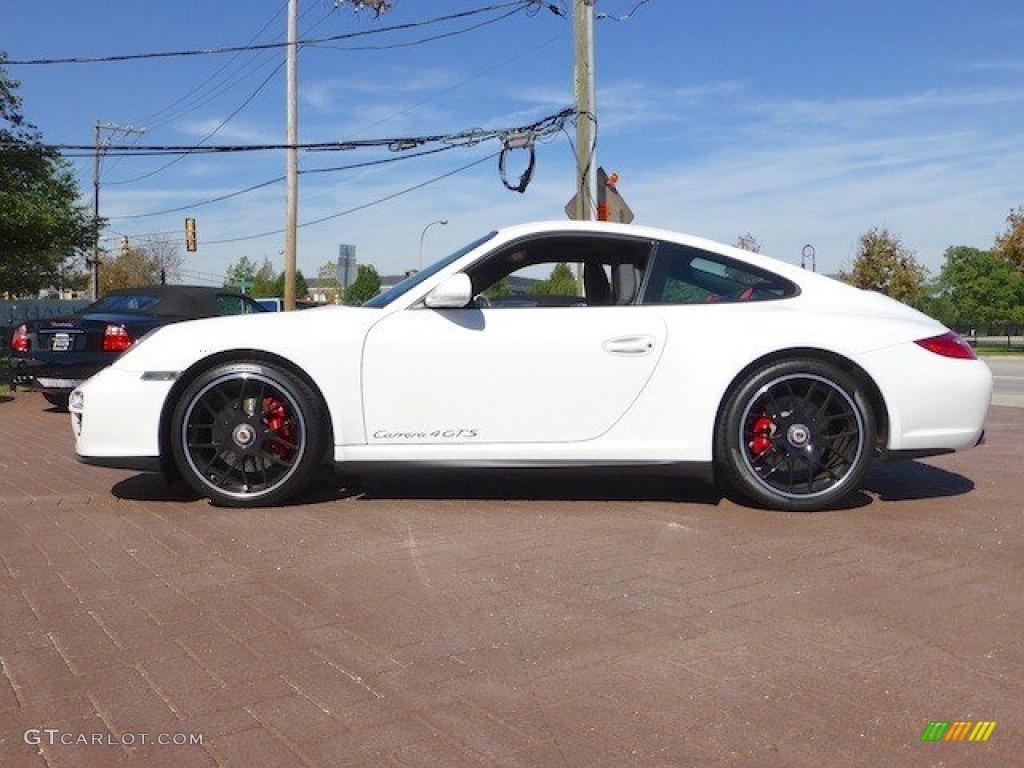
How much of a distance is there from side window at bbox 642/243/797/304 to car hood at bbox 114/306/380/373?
1392 millimetres

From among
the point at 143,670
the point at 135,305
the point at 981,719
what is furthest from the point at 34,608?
the point at 135,305

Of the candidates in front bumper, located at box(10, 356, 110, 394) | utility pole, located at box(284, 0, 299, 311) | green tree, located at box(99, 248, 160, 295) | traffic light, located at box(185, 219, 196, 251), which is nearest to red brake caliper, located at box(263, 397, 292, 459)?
front bumper, located at box(10, 356, 110, 394)

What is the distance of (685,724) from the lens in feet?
6.88

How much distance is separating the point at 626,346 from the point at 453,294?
2.78ft

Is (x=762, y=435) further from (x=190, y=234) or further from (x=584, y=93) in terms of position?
(x=190, y=234)

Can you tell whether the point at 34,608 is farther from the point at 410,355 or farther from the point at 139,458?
the point at 410,355

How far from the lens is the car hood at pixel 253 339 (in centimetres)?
414

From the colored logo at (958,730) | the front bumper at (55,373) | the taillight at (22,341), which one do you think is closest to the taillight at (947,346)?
the colored logo at (958,730)

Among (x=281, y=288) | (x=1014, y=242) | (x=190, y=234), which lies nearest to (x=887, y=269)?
(x=1014, y=242)

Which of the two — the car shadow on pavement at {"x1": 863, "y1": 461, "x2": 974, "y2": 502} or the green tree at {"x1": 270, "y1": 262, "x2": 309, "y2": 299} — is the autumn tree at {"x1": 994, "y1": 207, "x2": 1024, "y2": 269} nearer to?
the car shadow on pavement at {"x1": 863, "y1": 461, "x2": 974, "y2": 502}

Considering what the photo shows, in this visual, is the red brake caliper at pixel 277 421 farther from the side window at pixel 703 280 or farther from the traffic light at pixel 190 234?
the traffic light at pixel 190 234

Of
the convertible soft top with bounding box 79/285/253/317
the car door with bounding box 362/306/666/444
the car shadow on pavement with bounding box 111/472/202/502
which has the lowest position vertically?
the car shadow on pavement with bounding box 111/472/202/502

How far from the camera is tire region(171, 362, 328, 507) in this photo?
4148mm

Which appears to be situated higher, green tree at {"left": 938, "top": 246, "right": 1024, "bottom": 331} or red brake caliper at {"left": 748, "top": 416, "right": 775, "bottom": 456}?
green tree at {"left": 938, "top": 246, "right": 1024, "bottom": 331}
